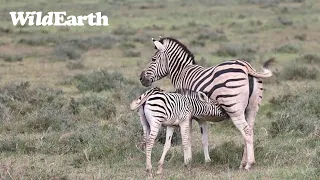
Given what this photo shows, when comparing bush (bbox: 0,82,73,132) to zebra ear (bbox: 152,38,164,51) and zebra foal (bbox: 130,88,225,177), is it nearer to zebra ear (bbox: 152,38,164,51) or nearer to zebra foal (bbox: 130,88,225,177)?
zebra ear (bbox: 152,38,164,51)

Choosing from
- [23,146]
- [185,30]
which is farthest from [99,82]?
[185,30]

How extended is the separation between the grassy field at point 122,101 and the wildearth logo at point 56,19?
170 centimetres

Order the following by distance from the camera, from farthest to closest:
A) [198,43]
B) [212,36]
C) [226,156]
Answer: [212,36]
[198,43]
[226,156]

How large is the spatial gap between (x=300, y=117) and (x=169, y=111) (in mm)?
3883

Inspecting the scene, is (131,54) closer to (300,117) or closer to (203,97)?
(300,117)

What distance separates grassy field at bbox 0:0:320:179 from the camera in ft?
27.6

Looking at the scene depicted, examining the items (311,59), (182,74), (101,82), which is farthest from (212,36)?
(182,74)

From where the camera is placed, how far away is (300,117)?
424 inches

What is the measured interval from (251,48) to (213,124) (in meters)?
13.8

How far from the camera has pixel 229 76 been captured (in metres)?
8.01

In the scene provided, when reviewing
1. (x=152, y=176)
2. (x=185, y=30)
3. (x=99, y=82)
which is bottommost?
(x=152, y=176)

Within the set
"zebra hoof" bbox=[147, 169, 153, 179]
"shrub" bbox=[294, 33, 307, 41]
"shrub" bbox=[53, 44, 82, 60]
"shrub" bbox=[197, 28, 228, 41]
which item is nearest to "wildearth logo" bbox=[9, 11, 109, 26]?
"shrub" bbox=[197, 28, 228, 41]

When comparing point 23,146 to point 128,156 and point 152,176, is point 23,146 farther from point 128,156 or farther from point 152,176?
point 152,176

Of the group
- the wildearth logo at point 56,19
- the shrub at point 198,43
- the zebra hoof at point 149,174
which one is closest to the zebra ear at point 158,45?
the zebra hoof at point 149,174
